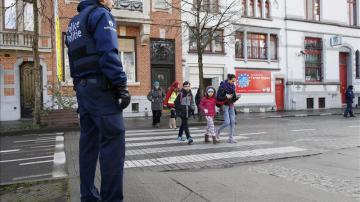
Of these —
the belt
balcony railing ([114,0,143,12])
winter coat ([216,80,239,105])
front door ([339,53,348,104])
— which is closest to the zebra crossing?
winter coat ([216,80,239,105])

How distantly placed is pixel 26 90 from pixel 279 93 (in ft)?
61.2

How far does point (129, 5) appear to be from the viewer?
23.0 m

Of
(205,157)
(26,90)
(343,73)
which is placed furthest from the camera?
(343,73)

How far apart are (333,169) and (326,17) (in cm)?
2936

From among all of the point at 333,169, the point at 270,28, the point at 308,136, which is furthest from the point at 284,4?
the point at 333,169

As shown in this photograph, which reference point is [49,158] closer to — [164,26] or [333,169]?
[333,169]

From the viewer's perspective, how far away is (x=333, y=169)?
6871 mm

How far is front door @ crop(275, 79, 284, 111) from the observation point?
30.5 m

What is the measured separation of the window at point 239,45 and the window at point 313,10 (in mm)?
7347

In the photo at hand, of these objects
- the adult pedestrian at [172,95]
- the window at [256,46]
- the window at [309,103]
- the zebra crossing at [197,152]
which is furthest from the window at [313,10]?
the zebra crossing at [197,152]

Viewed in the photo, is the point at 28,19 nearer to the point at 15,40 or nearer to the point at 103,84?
the point at 15,40

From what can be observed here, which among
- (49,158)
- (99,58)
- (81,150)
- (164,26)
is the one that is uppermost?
(164,26)

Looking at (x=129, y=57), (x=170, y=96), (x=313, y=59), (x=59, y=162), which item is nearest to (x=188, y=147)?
(x=59, y=162)

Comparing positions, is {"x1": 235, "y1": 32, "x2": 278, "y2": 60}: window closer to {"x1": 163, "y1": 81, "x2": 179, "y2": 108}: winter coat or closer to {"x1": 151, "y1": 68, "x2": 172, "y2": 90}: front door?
{"x1": 151, "y1": 68, "x2": 172, "y2": 90}: front door
